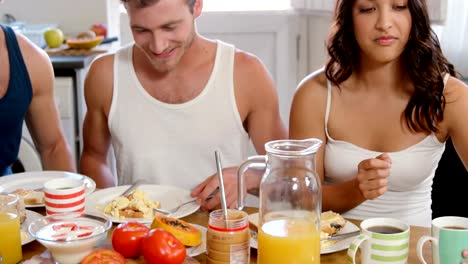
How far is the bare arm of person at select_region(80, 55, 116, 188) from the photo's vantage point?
2.08 metres

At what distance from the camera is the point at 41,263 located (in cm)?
129

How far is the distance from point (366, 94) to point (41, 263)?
1003mm

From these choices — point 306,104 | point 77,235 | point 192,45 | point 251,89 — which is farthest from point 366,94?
point 77,235

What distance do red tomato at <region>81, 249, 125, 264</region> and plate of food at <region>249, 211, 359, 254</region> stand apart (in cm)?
28

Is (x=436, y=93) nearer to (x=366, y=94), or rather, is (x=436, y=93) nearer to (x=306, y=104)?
(x=366, y=94)

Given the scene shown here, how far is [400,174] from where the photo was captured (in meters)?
1.84

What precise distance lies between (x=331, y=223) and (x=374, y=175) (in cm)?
17

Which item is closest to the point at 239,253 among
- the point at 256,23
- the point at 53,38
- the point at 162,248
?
the point at 162,248

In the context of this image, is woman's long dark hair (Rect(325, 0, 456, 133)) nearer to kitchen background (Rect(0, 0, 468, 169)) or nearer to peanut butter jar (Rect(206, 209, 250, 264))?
peanut butter jar (Rect(206, 209, 250, 264))

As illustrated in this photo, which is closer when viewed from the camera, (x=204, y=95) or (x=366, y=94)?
(x=366, y=94)

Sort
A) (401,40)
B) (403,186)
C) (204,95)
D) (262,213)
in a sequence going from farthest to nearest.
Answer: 1. (204,95)
2. (403,186)
3. (401,40)
4. (262,213)

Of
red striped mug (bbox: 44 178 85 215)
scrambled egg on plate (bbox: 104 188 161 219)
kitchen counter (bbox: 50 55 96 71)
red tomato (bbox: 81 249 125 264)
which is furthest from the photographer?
kitchen counter (bbox: 50 55 96 71)

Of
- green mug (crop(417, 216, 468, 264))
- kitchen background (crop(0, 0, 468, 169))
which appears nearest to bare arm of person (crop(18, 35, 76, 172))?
green mug (crop(417, 216, 468, 264))

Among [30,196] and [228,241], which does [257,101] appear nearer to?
[30,196]
